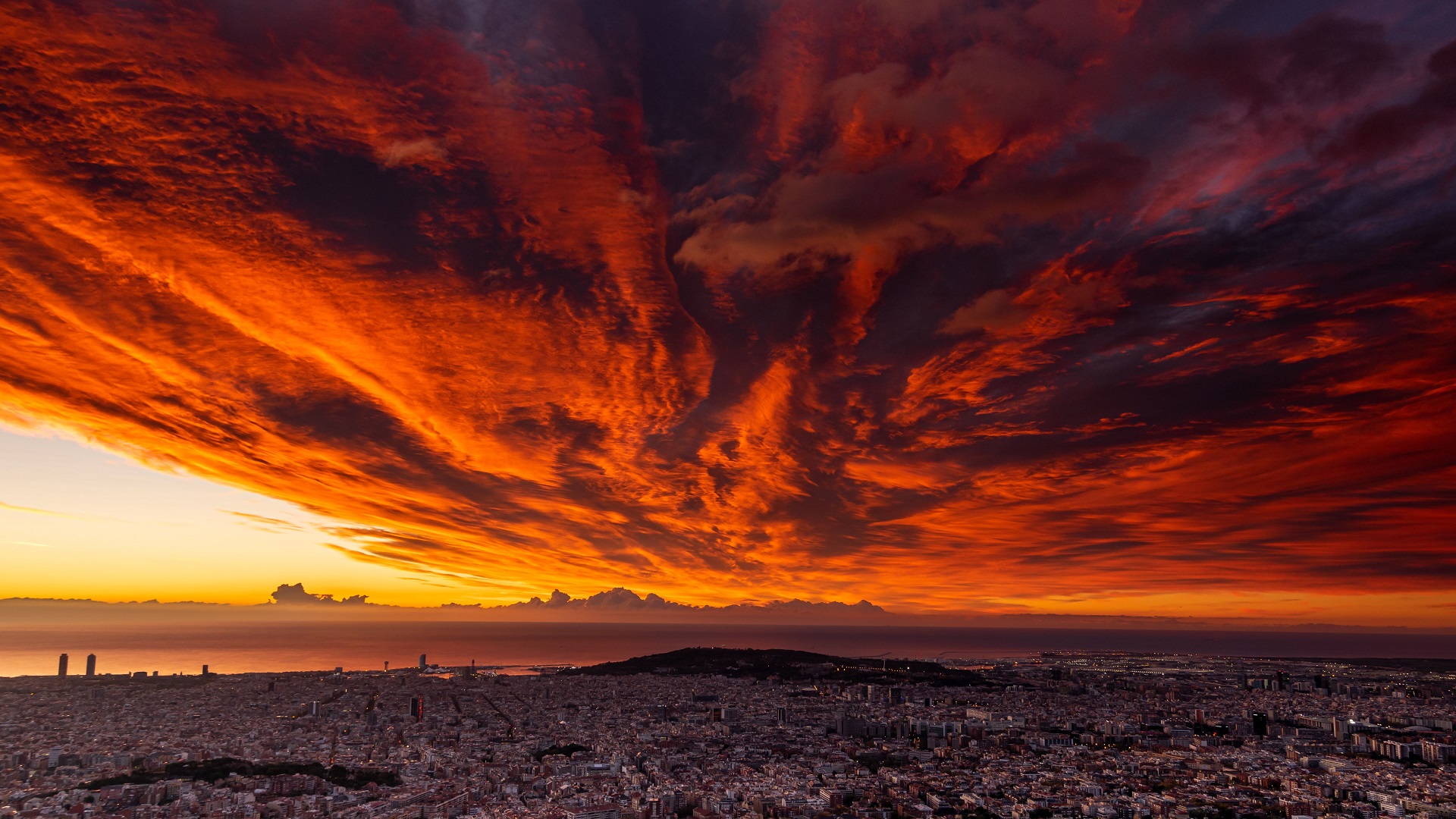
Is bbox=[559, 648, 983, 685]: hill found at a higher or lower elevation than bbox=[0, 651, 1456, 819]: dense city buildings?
lower

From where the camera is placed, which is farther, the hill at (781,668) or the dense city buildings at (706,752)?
the hill at (781,668)

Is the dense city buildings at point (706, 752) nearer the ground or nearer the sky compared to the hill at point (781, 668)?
nearer the sky

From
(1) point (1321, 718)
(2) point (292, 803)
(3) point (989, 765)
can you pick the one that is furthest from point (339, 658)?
(1) point (1321, 718)

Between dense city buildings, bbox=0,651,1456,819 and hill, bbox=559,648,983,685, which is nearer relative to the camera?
dense city buildings, bbox=0,651,1456,819

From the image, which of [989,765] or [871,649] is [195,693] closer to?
[989,765]

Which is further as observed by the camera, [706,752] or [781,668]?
[781,668]

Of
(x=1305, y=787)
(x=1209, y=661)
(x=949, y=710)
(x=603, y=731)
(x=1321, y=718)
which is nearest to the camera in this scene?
(x=1305, y=787)

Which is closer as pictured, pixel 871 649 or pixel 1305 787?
pixel 1305 787

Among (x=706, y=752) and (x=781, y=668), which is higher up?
(x=706, y=752)
